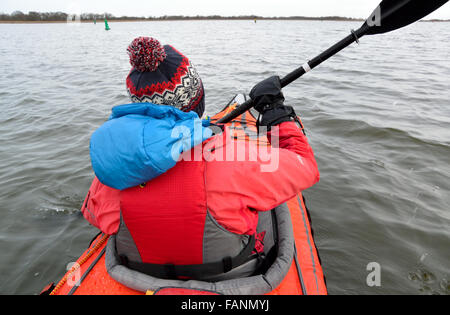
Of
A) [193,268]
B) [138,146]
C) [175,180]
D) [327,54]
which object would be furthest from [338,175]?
[138,146]

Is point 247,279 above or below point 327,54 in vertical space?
below

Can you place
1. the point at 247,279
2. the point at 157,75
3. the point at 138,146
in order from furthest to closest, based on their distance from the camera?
the point at 247,279 < the point at 157,75 < the point at 138,146

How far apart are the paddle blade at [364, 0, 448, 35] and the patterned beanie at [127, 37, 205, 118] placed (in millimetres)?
1805

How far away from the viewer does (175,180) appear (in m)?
1.24

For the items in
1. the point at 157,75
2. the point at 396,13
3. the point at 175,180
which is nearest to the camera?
the point at 175,180

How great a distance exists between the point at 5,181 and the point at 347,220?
4.96 meters

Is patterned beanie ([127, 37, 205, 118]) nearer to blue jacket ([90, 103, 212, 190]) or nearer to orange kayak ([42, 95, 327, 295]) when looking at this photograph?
blue jacket ([90, 103, 212, 190])

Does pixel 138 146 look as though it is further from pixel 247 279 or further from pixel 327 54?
pixel 327 54

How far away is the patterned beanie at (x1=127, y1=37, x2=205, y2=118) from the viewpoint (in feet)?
4.42

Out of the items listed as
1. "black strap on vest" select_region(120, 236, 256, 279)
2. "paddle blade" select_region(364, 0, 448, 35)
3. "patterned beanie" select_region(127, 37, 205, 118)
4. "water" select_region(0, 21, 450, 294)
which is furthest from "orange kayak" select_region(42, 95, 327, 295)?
"paddle blade" select_region(364, 0, 448, 35)

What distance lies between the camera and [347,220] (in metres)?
3.24

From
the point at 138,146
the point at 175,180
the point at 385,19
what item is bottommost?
the point at 175,180

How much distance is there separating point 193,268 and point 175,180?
0.52 m

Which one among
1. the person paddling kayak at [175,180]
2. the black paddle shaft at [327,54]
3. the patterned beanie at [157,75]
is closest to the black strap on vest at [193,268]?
the person paddling kayak at [175,180]
